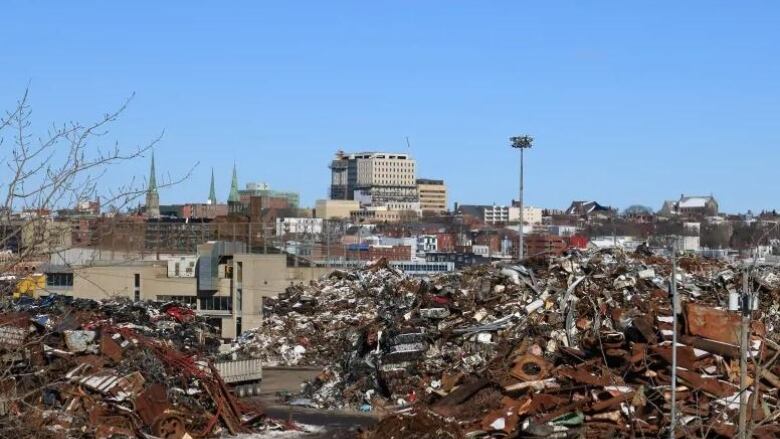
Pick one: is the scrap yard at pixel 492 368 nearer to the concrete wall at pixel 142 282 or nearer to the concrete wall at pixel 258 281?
the concrete wall at pixel 258 281

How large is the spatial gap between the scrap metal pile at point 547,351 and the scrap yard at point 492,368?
0.05 meters

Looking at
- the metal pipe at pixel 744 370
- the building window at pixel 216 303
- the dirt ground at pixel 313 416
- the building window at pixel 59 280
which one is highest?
the metal pipe at pixel 744 370

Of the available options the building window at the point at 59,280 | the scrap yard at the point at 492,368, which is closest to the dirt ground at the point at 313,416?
the scrap yard at the point at 492,368

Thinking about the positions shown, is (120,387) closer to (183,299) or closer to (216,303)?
(216,303)

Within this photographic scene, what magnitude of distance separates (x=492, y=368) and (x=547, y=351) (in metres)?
1.72

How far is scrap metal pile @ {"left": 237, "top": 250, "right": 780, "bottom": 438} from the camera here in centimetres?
2009

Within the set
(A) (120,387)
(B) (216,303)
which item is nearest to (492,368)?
(A) (120,387)

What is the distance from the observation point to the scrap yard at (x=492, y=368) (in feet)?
64.4

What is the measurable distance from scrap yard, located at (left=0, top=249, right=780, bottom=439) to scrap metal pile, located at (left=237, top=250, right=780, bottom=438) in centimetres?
5

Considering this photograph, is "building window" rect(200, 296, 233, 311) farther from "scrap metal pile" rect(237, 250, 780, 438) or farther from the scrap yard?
the scrap yard

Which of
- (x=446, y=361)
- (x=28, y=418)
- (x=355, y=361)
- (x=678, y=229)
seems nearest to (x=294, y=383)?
(x=355, y=361)

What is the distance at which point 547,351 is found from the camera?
24.9 m

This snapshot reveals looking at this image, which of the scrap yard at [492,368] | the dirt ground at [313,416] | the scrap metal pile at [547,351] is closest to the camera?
the scrap yard at [492,368]

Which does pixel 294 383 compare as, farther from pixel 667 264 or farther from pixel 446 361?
pixel 667 264
